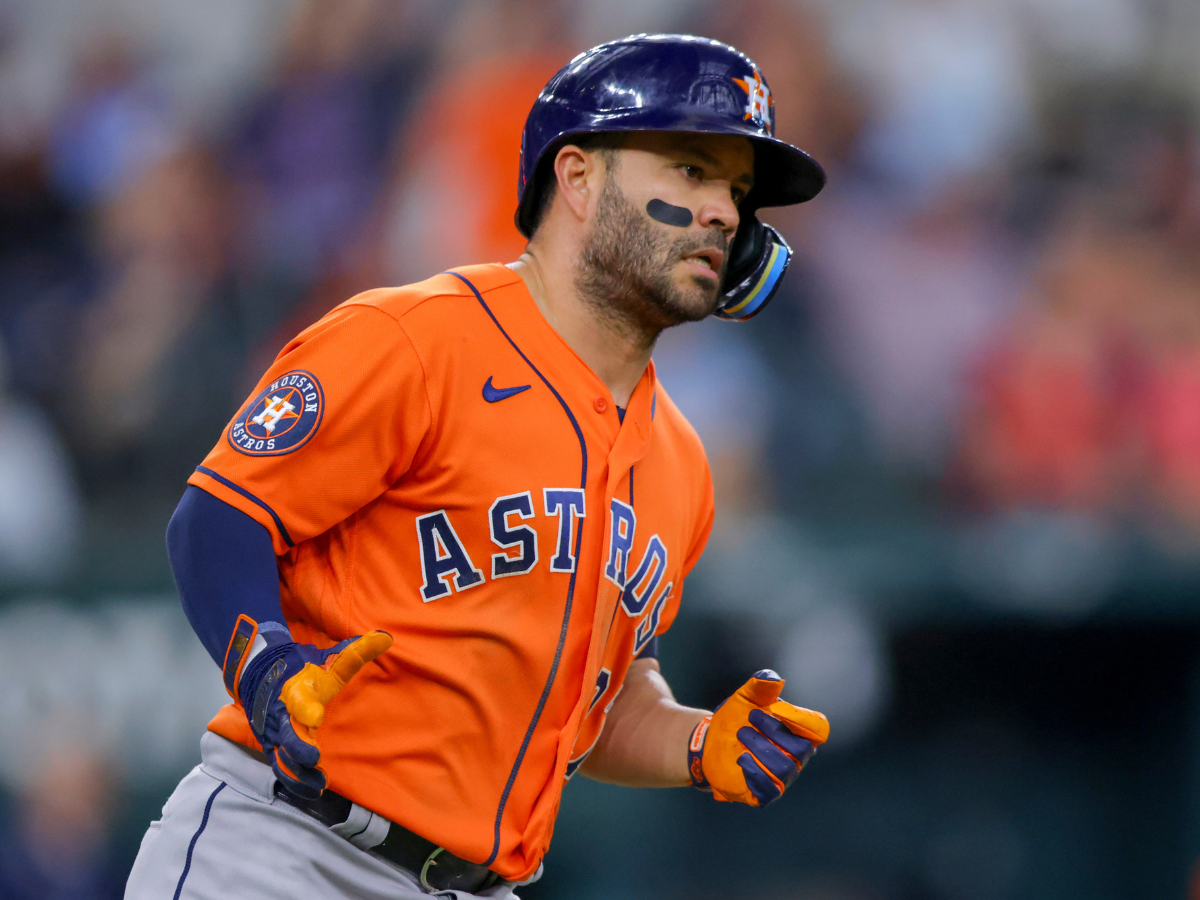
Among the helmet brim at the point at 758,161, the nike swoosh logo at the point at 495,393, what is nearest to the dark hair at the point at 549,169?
the helmet brim at the point at 758,161

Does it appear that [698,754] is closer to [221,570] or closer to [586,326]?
[586,326]

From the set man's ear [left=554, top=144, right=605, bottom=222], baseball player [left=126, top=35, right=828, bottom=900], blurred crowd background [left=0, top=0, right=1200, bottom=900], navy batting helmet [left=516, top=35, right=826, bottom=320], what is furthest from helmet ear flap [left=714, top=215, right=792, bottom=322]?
blurred crowd background [left=0, top=0, right=1200, bottom=900]

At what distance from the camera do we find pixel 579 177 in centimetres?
246

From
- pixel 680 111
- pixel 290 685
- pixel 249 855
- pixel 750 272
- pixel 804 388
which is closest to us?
pixel 290 685

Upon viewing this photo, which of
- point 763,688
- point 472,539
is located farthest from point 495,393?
point 763,688

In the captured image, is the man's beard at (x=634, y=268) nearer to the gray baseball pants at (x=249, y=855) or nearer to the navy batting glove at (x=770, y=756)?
the navy batting glove at (x=770, y=756)

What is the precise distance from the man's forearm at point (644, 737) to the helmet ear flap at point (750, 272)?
0.76 m

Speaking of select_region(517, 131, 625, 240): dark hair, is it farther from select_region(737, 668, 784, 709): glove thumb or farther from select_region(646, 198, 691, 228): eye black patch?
select_region(737, 668, 784, 709): glove thumb

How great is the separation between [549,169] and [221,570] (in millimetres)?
981

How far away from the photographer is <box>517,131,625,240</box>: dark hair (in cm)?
242

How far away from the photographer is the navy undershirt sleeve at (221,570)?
Result: 200 centimetres

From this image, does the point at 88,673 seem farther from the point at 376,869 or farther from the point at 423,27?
the point at 423,27

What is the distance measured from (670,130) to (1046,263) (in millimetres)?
3947

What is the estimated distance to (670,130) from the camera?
233cm
